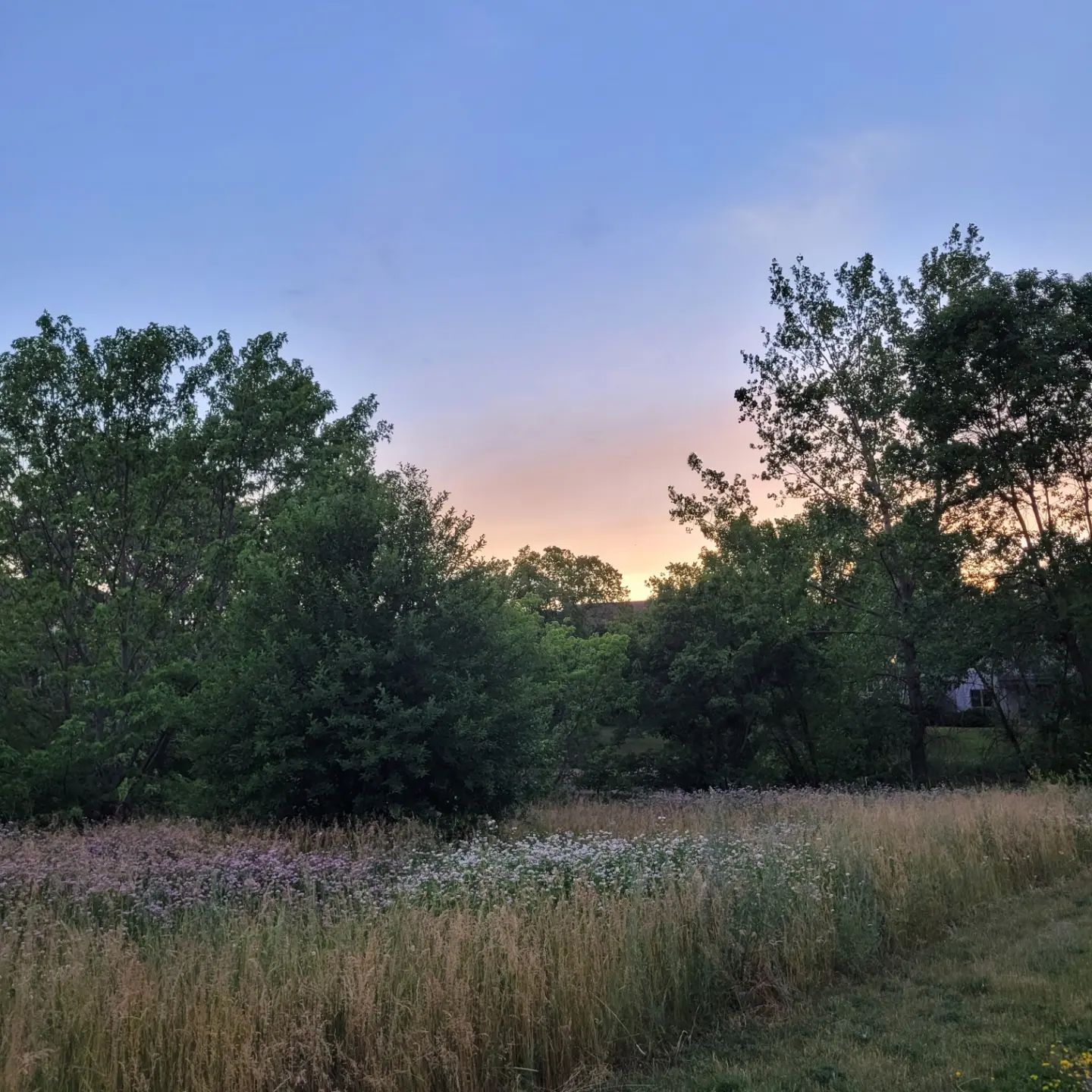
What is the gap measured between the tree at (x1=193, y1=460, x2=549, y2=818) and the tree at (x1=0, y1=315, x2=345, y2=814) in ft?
10.4

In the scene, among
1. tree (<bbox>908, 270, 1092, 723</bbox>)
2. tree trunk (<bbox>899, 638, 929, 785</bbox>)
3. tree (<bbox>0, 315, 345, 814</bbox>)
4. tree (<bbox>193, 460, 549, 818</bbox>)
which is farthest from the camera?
tree trunk (<bbox>899, 638, 929, 785</bbox>)

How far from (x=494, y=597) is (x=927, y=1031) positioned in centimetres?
769

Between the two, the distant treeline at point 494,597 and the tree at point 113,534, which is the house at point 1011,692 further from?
the tree at point 113,534

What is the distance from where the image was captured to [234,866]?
21.6 feet

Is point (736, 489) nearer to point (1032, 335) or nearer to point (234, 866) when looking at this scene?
point (1032, 335)

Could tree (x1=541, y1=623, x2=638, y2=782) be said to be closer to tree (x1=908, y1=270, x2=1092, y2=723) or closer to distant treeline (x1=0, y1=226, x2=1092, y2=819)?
distant treeline (x1=0, y1=226, x2=1092, y2=819)

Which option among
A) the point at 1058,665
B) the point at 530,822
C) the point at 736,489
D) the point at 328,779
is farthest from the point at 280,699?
the point at 1058,665

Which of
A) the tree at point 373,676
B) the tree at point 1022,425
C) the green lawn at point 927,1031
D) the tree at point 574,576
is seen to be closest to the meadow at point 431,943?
the green lawn at point 927,1031

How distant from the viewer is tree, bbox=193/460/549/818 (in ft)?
33.5

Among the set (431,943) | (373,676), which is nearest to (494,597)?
(373,676)

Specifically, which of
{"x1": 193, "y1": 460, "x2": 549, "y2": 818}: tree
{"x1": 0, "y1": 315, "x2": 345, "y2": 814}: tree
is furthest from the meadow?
{"x1": 0, "y1": 315, "x2": 345, "y2": 814}: tree

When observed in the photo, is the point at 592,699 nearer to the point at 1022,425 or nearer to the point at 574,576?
the point at 1022,425

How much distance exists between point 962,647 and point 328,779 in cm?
1652

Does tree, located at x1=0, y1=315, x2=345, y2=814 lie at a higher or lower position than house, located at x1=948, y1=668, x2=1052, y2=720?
higher
